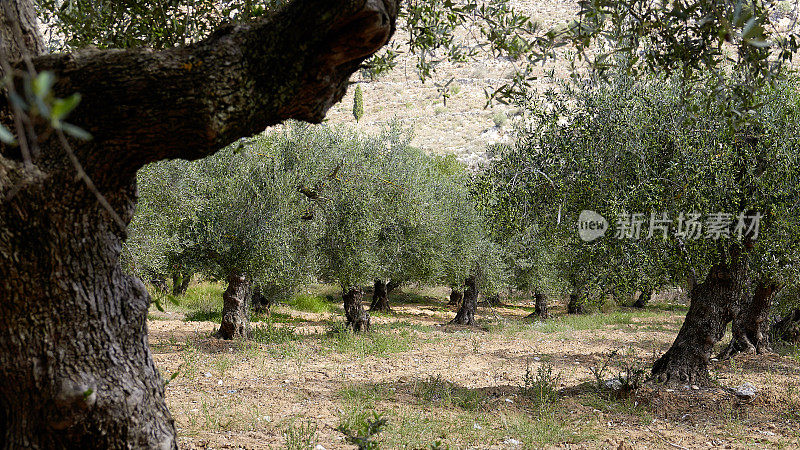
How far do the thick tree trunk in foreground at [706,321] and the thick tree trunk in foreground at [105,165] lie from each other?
9.26 m

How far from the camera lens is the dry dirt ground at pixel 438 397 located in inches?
277

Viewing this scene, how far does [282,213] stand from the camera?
1430cm

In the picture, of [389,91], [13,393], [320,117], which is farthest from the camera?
[389,91]

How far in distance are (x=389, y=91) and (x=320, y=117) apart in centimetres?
6988

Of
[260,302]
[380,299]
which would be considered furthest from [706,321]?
[380,299]

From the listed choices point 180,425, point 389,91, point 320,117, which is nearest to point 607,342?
point 180,425

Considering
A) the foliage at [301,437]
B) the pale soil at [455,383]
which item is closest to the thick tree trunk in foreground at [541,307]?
the pale soil at [455,383]

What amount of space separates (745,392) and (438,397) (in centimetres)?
546

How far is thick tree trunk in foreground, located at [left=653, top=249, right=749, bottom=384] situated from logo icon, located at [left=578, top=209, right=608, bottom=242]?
2.79 metres

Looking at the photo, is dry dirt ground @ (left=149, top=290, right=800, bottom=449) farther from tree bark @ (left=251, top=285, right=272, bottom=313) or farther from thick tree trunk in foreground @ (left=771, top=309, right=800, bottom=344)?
A: tree bark @ (left=251, top=285, right=272, bottom=313)

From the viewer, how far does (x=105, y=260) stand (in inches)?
121

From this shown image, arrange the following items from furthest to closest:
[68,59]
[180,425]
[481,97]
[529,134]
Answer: [481,97] → [529,134] → [180,425] → [68,59]

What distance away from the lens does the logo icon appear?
28.1ft

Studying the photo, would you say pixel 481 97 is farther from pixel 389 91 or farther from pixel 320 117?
pixel 320 117
